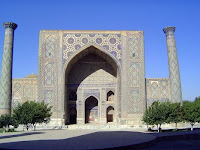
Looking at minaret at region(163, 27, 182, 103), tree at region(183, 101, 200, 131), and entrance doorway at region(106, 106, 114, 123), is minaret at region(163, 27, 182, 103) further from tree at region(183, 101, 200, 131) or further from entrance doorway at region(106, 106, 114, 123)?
entrance doorway at region(106, 106, 114, 123)

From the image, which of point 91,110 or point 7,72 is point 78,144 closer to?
point 7,72

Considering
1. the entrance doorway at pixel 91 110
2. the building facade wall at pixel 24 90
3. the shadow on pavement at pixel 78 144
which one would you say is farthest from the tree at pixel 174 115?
the building facade wall at pixel 24 90

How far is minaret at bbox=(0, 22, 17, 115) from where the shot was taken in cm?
1505

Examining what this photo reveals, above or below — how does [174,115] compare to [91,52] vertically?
below

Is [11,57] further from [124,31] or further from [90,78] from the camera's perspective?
[124,31]

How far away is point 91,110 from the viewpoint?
18.4 meters

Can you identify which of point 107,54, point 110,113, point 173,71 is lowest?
point 110,113

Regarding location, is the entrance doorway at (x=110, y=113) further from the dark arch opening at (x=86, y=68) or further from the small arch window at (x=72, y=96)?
the small arch window at (x=72, y=96)

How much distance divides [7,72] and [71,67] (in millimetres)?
4542

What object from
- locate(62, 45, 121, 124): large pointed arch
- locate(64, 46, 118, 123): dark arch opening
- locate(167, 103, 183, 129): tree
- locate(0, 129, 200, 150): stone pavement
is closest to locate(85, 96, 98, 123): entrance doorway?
locate(64, 46, 118, 123): dark arch opening

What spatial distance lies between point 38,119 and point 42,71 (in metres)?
4.86

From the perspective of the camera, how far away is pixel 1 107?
15.0m

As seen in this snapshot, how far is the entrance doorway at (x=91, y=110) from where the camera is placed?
719 inches

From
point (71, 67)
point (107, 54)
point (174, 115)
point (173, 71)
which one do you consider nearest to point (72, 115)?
point (71, 67)
